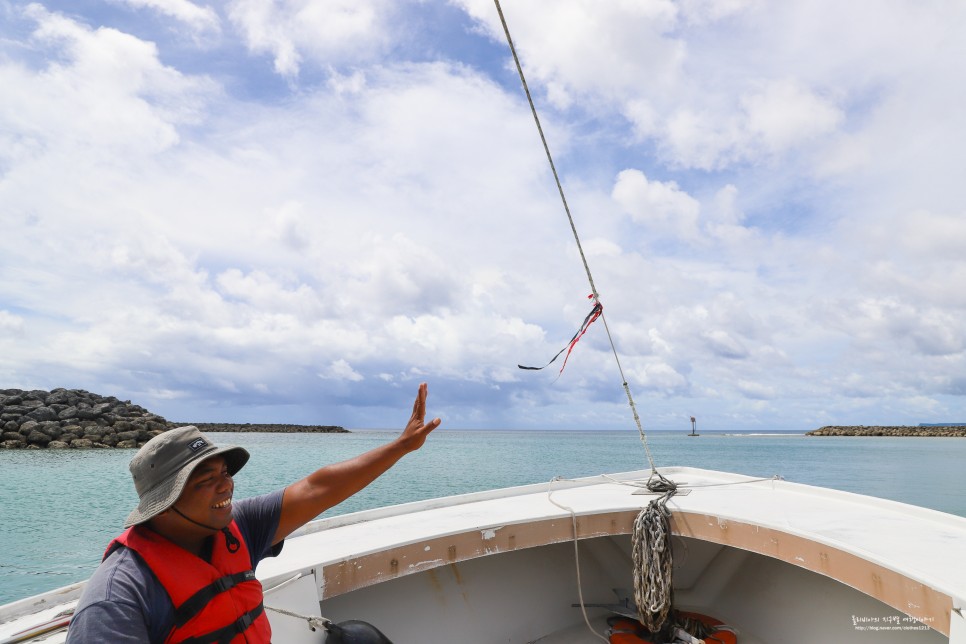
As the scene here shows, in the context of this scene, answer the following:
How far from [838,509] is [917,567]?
1402 millimetres

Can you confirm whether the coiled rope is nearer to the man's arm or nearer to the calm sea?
the man's arm

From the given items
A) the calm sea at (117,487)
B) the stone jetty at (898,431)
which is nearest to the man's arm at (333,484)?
the calm sea at (117,487)

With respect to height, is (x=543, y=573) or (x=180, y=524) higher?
(x=180, y=524)

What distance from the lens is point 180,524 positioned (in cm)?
160

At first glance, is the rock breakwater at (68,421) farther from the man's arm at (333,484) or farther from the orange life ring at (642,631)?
the man's arm at (333,484)

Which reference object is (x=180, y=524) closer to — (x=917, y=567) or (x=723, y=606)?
(x=917, y=567)

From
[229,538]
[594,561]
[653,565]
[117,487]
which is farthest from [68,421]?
[229,538]

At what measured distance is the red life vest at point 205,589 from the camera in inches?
58.4

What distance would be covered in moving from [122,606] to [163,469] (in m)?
0.33

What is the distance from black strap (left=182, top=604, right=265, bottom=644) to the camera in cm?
150

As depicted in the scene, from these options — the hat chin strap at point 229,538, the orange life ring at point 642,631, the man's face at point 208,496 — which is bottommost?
the orange life ring at point 642,631

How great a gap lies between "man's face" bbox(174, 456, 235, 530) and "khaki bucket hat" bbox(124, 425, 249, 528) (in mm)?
43

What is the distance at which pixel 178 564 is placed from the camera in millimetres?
1526

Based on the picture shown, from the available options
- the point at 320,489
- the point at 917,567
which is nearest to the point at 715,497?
the point at 917,567
